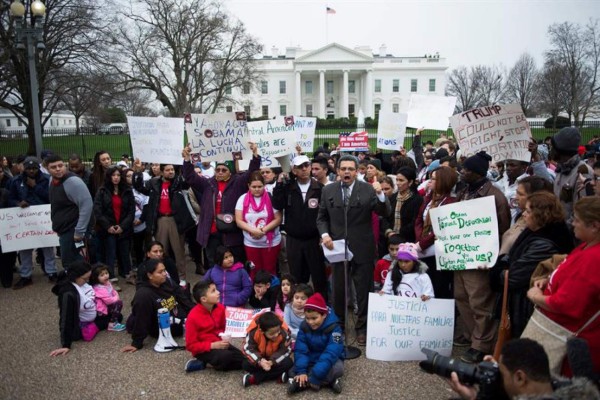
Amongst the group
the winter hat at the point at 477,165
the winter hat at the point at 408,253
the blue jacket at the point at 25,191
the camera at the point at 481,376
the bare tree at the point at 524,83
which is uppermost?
the bare tree at the point at 524,83

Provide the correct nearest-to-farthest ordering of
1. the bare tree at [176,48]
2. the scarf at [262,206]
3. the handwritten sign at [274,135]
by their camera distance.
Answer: the scarf at [262,206], the handwritten sign at [274,135], the bare tree at [176,48]

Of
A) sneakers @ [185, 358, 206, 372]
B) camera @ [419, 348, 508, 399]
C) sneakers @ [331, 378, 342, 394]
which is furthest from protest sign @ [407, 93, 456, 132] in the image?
camera @ [419, 348, 508, 399]

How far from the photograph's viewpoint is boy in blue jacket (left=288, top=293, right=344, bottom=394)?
406cm

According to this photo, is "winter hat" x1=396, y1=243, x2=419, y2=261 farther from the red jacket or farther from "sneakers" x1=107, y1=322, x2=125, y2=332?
"sneakers" x1=107, y1=322, x2=125, y2=332

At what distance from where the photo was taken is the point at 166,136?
6777mm

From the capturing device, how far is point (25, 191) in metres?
7.50

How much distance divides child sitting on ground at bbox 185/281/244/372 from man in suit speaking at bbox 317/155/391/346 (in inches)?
53.9

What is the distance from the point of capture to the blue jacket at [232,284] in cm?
570

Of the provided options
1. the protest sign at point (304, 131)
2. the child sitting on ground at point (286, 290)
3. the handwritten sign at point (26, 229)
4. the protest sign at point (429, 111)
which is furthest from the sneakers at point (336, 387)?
the protest sign at point (429, 111)

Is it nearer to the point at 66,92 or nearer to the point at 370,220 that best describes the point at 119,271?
the point at 370,220

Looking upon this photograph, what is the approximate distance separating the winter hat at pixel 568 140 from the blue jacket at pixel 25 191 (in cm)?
760

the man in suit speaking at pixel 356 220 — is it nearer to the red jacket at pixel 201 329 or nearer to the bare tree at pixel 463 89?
the red jacket at pixel 201 329

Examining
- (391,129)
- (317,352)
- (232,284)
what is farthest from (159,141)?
(391,129)

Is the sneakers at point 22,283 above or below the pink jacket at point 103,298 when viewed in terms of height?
below
